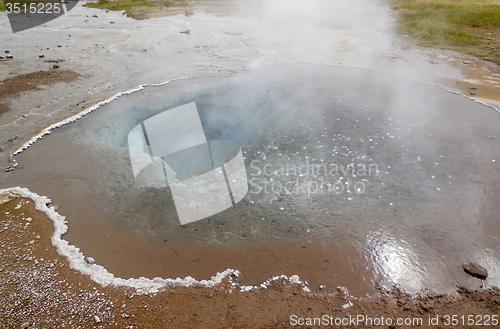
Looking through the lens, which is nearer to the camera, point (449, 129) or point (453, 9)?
point (449, 129)

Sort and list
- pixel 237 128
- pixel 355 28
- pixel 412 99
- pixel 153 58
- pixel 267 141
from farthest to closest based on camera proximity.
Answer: pixel 355 28
pixel 153 58
pixel 412 99
pixel 237 128
pixel 267 141

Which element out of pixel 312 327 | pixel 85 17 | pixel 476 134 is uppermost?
pixel 85 17

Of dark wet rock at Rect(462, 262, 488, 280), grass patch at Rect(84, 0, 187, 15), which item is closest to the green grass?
grass patch at Rect(84, 0, 187, 15)

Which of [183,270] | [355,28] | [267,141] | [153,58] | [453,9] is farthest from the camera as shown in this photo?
[453,9]

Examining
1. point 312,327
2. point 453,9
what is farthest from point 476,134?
point 453,9

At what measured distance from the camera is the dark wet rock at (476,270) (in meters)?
3.20

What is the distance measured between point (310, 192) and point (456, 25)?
12487 mm

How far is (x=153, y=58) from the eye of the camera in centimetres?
906

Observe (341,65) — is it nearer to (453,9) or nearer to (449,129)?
(449,129)

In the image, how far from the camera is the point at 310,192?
4.29m

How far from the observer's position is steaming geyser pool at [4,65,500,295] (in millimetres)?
3344

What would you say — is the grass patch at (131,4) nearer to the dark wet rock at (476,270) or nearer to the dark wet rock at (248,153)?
the dark wet rock at (248,153)

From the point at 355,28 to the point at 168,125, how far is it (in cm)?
974

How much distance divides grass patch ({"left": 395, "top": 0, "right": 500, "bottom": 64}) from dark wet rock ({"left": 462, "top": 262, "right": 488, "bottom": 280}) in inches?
334
